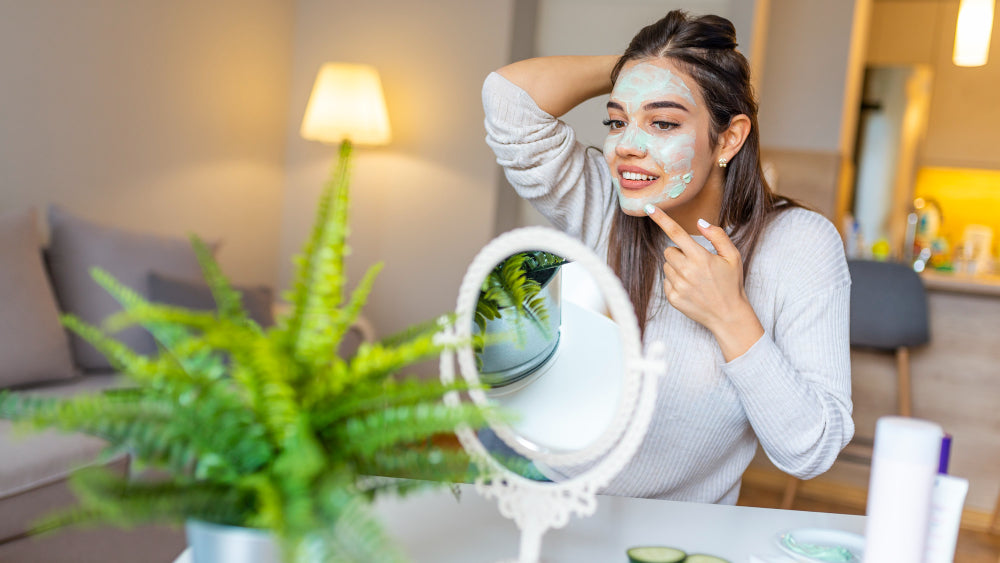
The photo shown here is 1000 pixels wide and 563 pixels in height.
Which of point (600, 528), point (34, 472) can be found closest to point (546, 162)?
point (600, 528)

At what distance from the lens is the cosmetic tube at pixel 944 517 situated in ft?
2.37

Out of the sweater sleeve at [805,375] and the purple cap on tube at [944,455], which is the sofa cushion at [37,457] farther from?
the purple cap on tube at [944,455]

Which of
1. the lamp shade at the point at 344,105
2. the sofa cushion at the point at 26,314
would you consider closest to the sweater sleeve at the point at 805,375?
the sofa cushion at the point at 26,314

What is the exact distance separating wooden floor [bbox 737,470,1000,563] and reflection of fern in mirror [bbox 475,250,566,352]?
2.04 metres

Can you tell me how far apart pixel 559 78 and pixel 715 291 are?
452 mm

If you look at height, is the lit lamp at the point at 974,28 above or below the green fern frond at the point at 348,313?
above

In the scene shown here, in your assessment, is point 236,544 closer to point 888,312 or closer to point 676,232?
point 676,232

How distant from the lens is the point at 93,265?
2492 millimetres

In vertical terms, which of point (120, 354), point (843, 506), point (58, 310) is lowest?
point (843, 506)

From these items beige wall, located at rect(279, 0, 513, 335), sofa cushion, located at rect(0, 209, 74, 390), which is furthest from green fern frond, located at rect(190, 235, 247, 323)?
beige wall, located at rect(279, 0, 513, 335)

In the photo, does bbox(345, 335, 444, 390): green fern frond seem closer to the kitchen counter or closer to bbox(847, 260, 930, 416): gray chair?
bbox(847, 260, 930, 416): gray chair

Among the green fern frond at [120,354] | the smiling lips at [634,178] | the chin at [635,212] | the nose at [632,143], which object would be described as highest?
the nose at [632,143]

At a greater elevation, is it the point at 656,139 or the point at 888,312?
the point at 656,139

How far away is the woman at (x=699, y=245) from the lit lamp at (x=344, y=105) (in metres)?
2.33
